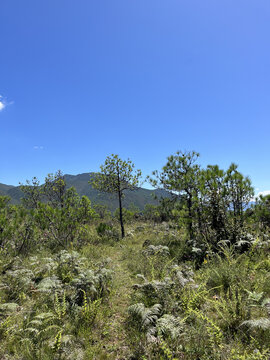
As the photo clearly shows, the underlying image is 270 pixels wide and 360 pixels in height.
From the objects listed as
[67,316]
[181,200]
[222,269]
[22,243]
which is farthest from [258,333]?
[22,243]

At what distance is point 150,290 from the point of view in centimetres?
407

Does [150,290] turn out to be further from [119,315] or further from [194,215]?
[194,215]

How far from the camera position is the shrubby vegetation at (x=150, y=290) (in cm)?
286

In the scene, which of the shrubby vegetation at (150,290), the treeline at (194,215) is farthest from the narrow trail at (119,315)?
the treeline at (194,215)

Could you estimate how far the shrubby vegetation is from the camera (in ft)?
9.39

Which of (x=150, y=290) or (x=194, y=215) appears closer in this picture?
(x=150, y=290)

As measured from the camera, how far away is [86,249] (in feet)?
28.3

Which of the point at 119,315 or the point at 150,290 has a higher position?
the point at 150,290

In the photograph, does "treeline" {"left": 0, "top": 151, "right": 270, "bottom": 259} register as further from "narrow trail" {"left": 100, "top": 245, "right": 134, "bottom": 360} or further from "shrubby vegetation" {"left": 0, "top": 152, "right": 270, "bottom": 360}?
"narrow trail" {"left": 100, "top": 245, "right": 134, "bottom": 360}

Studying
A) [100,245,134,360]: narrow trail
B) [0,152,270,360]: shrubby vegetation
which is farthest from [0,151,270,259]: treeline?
[100,245,134,360]: narrow trail

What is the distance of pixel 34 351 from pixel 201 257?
538 centimetres

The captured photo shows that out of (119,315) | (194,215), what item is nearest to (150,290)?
(119,315)

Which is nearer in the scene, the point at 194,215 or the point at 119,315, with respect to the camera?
the point at 119,315

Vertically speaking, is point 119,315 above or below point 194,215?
below
